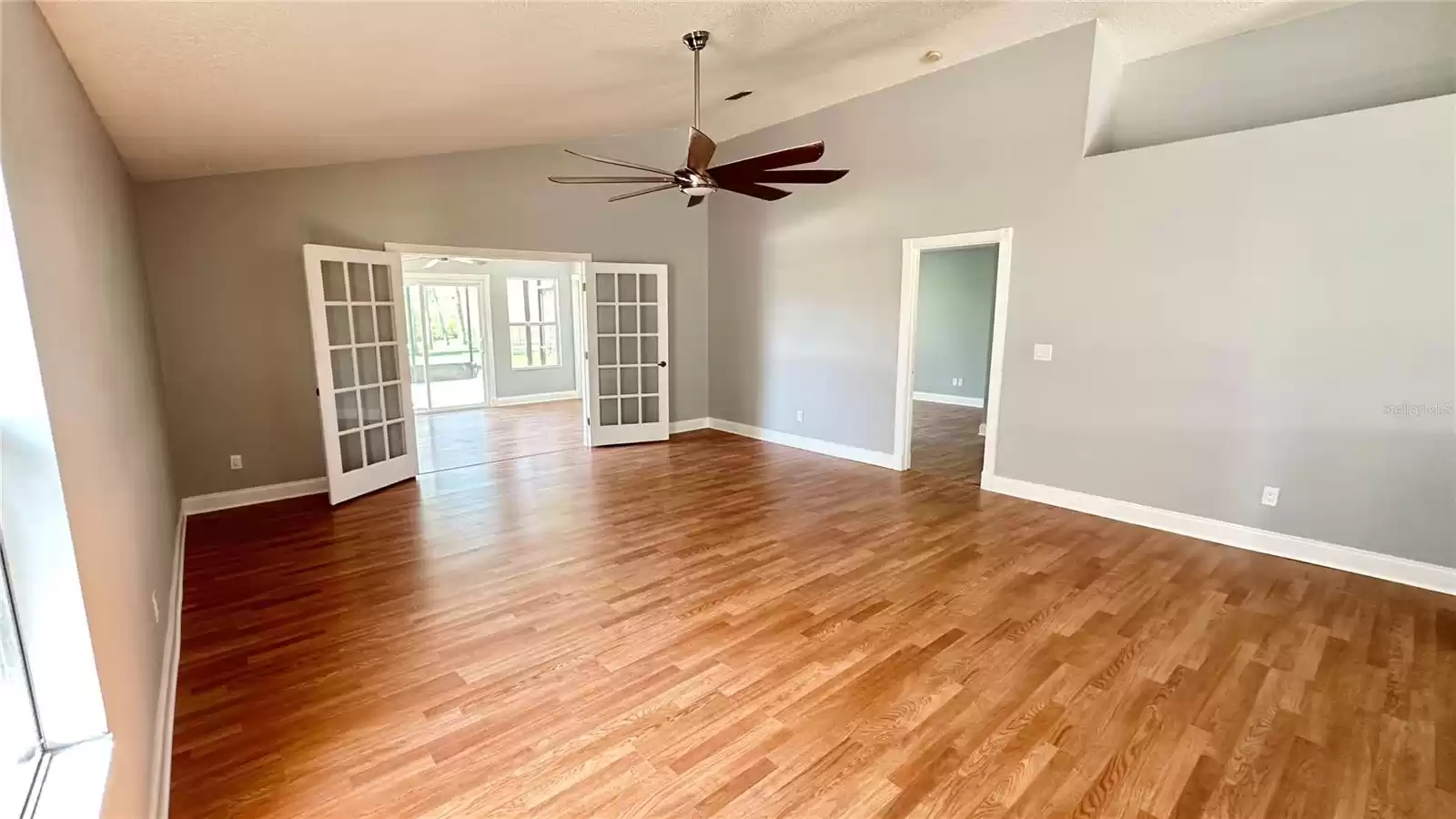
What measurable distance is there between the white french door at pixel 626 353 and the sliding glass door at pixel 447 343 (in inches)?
145

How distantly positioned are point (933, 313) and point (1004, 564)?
6.59 m

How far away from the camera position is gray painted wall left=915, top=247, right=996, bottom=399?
29.8 feet

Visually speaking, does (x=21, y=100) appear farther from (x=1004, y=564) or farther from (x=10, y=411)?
(x=1004, y=564)

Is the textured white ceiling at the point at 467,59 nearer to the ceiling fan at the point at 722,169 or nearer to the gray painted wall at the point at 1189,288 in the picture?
the ceiling fan at the point at 722,169

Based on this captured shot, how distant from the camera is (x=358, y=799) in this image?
1890 millimetres

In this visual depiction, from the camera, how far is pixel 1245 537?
391cm

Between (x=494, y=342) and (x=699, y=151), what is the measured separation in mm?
7172

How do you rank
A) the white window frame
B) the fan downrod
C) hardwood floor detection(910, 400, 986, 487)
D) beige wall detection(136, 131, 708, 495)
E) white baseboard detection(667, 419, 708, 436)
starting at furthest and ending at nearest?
the white window frame
white baseboard detection(667, 419, 708, 436)
hardwood floor detection(910, 400, 986, 487)
beige wall detection(136, 131, 708, 495)
the fan downrod

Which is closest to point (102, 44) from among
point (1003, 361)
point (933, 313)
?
point (1003, 361)

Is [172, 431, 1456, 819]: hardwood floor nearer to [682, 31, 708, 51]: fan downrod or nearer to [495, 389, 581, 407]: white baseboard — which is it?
[682, 31, 708, 51]: fan downrod

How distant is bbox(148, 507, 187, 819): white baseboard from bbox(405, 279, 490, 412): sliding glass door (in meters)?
6.26

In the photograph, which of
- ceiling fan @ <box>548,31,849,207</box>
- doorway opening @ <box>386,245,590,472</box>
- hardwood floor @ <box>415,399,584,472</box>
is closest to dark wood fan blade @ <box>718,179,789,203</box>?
ceiling fan @ <box>548,31,849,207</box>

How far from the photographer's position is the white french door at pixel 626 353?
6.65m

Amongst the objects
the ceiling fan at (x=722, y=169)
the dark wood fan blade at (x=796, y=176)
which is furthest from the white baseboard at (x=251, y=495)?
the dark wood fan blade at (x=796, y=176)
